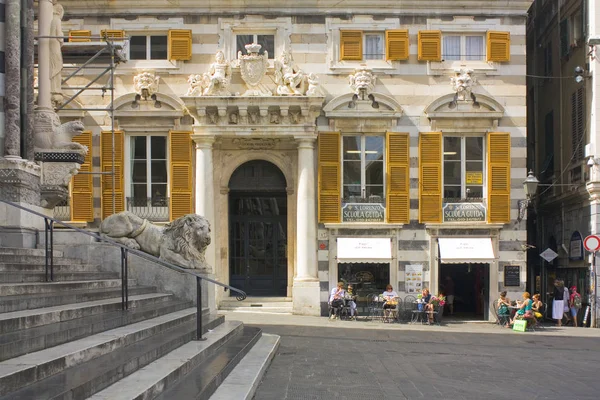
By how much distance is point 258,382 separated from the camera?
1083 cm

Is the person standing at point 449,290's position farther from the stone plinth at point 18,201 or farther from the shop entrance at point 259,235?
the stone plinth at point 18,201

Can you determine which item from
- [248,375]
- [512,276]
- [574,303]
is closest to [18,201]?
[248,375]

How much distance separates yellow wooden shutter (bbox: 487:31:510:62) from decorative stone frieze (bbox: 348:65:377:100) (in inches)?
156

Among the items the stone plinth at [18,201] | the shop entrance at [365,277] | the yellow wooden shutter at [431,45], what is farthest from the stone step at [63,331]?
the yellow wooden shutter at [431,45]

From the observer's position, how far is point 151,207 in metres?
26.8

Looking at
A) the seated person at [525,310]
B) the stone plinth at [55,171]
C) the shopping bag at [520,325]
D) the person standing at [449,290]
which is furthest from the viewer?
the person standing at [449,290]

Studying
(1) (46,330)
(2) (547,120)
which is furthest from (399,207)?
(1) (46,330)

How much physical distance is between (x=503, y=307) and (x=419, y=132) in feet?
20.4

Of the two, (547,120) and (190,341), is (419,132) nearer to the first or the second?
(547,120)

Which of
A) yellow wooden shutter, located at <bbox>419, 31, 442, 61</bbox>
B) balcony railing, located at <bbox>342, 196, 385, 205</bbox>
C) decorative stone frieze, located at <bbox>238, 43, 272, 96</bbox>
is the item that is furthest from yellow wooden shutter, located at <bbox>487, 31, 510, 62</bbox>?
decorative stone frieze, located at <bbox>238, 43, 272, 96</bbox>

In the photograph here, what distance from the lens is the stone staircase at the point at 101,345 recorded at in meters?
7.09

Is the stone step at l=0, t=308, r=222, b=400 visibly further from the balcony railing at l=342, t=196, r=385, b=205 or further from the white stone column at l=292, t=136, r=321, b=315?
the balcony railing at l=342, t=196, r=385, b=205

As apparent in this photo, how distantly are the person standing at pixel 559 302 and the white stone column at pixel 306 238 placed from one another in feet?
25.6

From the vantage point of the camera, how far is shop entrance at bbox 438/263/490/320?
28.0m
